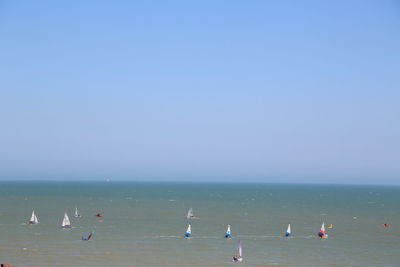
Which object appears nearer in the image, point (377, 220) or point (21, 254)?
point (21, 254)

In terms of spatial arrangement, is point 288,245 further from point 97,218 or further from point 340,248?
point 97,218

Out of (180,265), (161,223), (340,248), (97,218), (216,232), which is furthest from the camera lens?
(97,218)

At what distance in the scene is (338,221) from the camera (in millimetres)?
117875

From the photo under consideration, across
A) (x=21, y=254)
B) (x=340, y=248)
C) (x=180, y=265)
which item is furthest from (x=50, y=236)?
(x=340, y=248)

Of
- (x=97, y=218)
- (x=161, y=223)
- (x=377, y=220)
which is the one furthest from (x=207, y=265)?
(x=377, y=220)

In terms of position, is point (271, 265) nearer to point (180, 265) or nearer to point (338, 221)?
point (180, 265)

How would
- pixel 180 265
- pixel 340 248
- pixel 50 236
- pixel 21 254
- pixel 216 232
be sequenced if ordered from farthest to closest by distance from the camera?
1. pixel 216 232
2. pixel 50 236
3. pixel 340 248
4. pixel 21 254
5. pixel 180 265

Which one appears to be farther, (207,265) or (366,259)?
(366,259)

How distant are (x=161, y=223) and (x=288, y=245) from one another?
113 ft

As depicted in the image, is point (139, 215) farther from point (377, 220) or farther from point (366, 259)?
point (366, 259)

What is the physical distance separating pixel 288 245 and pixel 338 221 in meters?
43.1

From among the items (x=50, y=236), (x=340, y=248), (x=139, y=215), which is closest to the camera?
(x=340, y=248)

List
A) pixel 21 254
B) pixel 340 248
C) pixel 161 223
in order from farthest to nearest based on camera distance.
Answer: pixel 161 223
pixel 340 248
pixel 21 254

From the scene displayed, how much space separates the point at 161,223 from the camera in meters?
106
